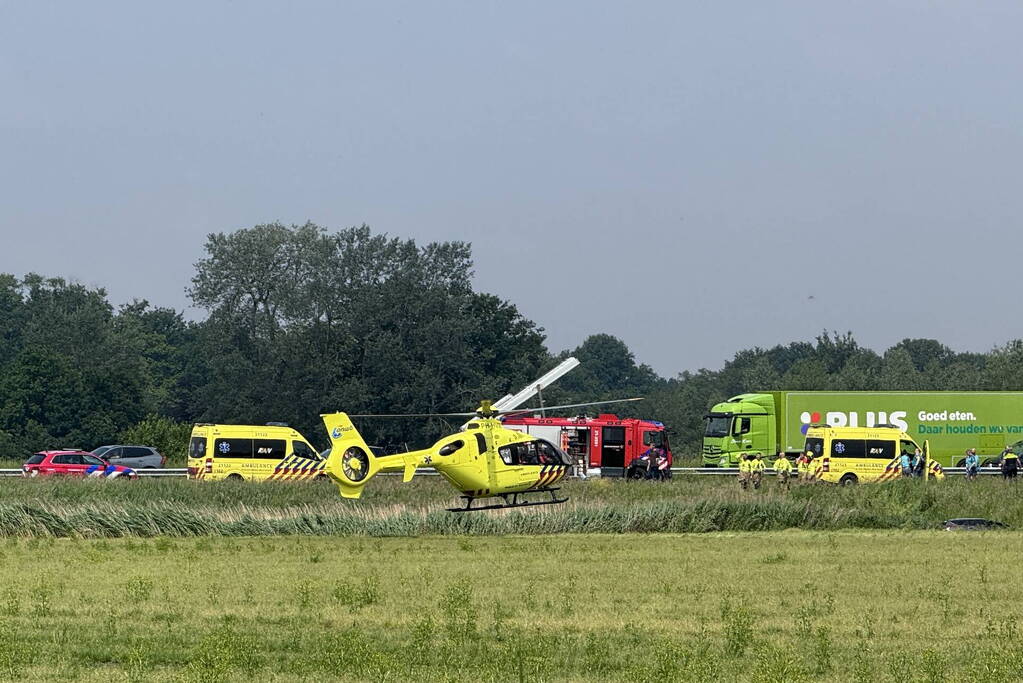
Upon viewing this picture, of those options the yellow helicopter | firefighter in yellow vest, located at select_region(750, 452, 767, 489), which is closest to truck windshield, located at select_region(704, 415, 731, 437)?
firefighter in yellow vest, located at select_region(750, 452, 767, 489)

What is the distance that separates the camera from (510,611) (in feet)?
63.3

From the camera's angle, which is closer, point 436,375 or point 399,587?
point 399,587

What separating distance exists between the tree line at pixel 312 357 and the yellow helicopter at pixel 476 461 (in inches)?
1651

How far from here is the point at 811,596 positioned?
21.2 meters

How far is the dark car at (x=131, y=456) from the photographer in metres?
57.8

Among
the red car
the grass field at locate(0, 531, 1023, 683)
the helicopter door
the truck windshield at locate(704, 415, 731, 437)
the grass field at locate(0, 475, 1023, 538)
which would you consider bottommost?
the grass field at locate(0, 531, 1023, 683)

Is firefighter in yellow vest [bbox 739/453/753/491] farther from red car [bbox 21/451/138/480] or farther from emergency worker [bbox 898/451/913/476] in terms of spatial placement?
red car [bbox 21/451/138/480]

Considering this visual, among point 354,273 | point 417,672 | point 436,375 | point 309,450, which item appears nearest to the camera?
point 417,672

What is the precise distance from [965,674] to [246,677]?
726 cm

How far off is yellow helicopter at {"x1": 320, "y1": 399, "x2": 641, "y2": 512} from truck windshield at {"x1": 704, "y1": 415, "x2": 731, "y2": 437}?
2696 centimetres

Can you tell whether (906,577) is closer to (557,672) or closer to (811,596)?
(811,596)

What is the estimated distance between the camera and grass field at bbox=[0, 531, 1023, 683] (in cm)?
1483

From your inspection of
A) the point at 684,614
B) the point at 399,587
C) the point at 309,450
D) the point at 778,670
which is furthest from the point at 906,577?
the point at 309,450

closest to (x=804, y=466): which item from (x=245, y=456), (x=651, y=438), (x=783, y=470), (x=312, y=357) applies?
(x=783, y=470)
